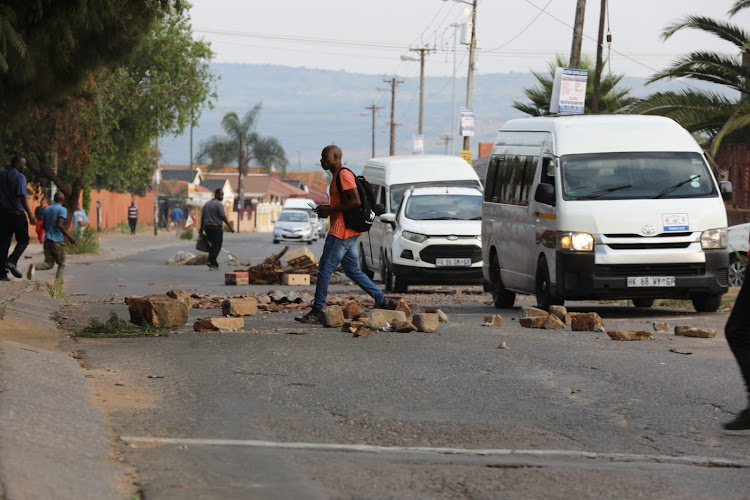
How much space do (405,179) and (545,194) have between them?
29.8 ft

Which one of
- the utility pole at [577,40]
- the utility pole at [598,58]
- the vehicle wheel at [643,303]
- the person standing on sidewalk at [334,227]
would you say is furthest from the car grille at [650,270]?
the utility pole at [598,58]

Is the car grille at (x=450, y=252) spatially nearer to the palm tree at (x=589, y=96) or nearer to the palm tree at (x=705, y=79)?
the palm tree at (x=705, y=79)

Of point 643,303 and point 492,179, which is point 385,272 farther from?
point 643,303

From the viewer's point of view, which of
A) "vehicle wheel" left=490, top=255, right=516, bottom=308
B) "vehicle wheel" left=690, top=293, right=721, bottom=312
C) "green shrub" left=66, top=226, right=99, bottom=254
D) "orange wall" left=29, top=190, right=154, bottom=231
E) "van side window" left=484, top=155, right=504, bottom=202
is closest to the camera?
"vehicle wheel" left=690, top=293, right=721, bottom=312

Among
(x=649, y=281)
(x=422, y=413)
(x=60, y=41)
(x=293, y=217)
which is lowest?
(x=293, y=217)

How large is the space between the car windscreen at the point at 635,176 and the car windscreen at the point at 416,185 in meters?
8.05

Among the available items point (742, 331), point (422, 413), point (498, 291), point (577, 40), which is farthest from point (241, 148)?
point (742, 331)

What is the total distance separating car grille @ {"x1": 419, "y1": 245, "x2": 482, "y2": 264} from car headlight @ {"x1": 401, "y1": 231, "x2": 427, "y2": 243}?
0.19 meters

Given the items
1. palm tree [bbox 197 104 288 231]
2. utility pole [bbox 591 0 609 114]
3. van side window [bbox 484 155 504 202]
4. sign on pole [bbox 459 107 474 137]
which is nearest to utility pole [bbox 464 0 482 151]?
sign on pole [bbox 459 107 474 137]

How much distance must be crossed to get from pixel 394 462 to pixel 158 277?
64.3 ft

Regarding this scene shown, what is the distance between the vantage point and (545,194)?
14523 mm

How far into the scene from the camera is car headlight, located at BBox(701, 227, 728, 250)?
47.3 feet

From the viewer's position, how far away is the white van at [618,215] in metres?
14.2

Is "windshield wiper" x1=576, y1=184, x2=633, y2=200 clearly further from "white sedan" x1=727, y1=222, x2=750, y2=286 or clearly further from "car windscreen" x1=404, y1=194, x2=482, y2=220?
"white sedan" x1=727, y1=222, x2=750, y2=286
